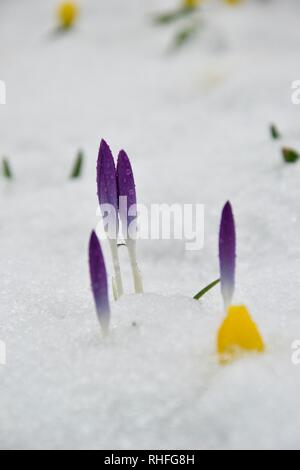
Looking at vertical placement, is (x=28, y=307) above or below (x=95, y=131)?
below

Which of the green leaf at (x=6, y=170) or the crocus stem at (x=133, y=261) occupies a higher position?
the green leaf at (x=6, y=170)

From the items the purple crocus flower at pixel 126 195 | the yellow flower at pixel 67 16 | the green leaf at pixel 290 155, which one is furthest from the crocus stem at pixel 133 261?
the yellow flower at pixel 67 16

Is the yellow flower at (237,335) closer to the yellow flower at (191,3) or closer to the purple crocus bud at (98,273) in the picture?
the purple crocus bud at (98,273)

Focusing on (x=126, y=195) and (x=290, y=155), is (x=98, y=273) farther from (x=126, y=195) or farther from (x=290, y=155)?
(x=290, y=155)

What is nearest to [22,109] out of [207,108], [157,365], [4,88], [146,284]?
[4,88]

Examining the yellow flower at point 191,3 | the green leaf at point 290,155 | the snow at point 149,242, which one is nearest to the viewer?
the snow at point 149,242

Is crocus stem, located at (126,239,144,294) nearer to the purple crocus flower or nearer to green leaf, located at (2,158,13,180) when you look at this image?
the purple crocus flower
